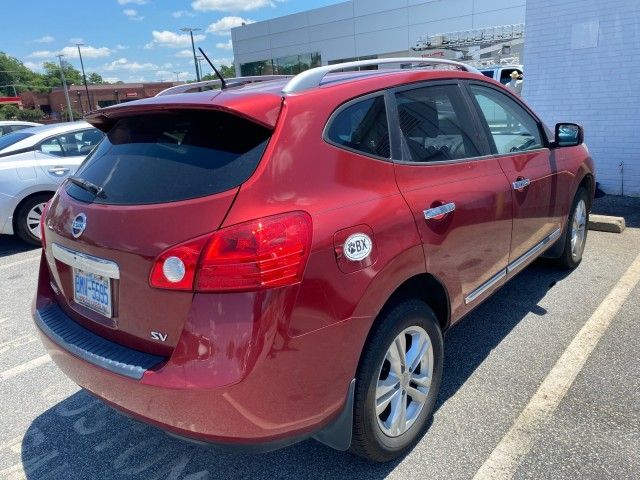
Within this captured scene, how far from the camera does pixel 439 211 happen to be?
2.50 metres

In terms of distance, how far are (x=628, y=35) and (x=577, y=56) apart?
2.34ft

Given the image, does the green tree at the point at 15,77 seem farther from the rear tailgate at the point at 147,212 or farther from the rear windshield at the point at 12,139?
the rear tailgate at the point at 147,212

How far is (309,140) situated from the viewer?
80.5 inches

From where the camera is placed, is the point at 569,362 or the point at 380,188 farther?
the point at 569,362

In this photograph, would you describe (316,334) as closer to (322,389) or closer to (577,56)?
(322,389)

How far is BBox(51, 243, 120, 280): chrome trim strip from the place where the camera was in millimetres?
2031

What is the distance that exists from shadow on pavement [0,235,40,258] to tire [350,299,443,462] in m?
6.28

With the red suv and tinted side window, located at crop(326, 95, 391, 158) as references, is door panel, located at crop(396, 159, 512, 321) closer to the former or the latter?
the red suv

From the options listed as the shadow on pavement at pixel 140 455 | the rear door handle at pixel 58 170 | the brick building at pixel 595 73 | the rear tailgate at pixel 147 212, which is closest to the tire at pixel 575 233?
the shadow on pavement at pixel 140 455

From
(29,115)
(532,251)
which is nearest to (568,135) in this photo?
(532,251)

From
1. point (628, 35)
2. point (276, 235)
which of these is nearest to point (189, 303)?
point (276, 235)

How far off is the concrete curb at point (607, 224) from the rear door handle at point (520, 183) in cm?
317

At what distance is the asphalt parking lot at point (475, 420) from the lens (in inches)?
95.5

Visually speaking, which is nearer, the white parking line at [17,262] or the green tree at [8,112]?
the white parking line at [17,262]
